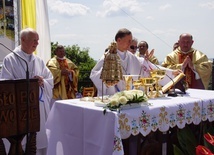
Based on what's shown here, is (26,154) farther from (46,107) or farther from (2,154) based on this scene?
(46,107)

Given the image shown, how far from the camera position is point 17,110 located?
9.69ft

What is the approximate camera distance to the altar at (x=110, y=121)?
309cm

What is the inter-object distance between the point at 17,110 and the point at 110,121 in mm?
848

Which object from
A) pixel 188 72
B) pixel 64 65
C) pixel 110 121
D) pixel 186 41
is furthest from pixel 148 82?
pixel 64 65

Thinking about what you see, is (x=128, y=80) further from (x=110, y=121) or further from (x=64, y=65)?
(x=64, y=65)

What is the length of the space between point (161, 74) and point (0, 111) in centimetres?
202

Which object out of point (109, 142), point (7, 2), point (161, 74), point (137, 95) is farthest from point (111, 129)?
point (7, 2)

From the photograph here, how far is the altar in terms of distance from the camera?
3092mm

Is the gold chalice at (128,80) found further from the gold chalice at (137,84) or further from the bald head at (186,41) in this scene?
the bald head at (186,41)

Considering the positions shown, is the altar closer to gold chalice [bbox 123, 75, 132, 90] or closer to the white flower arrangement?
the white flower arrangement

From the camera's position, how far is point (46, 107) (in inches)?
179

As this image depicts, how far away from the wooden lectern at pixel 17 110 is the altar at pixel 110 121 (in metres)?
0.52

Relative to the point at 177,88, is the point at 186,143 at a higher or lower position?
lower

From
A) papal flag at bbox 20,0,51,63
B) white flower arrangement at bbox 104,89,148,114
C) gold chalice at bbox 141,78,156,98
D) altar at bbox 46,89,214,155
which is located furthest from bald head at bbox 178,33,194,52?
papal flag at bbox 20,0,51,63
